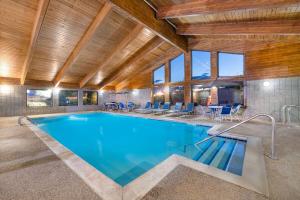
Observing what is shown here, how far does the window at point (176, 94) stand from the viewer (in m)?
10.4

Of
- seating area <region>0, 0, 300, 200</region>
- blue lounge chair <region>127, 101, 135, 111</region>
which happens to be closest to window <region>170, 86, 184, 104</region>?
seating area <region>0, 0, 300, 200</region>

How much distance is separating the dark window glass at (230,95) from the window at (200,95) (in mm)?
721

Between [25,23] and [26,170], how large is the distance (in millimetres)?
5620

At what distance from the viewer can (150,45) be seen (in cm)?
797

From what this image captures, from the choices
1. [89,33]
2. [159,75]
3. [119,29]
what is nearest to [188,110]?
[159,75]

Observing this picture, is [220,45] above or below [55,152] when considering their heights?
above

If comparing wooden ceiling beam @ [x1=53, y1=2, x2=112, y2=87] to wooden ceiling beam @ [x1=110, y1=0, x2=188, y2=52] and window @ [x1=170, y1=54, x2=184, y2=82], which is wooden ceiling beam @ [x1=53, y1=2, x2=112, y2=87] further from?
window @ [x1=170, y1=54, x2=184, y2=82]

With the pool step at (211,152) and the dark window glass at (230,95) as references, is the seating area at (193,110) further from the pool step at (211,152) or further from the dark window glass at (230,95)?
the pool step at (211,152)

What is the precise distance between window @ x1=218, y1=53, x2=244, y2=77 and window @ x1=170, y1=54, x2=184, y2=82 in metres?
2.56

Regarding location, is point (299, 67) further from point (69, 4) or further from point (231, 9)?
point (69, 4)

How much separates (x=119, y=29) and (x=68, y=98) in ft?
28.2

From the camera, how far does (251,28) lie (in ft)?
15.4

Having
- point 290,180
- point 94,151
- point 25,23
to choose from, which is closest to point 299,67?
point 290,180

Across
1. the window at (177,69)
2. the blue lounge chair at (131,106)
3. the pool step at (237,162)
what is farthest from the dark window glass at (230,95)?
the blue lounge chair at (131,106)
